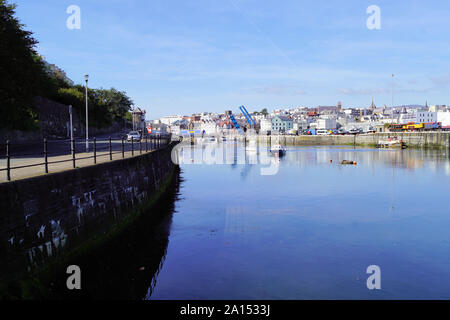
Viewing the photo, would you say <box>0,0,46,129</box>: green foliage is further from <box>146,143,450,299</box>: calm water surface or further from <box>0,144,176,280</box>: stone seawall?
<box>0,144,176,280</box>: stone seawall

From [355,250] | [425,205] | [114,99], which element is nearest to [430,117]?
[114,99]

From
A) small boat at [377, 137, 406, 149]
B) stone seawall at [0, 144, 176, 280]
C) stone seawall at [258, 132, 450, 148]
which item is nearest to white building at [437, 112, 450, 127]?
stone seawall at [258, 132, 450, 148]

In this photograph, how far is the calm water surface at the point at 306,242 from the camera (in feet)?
43.4

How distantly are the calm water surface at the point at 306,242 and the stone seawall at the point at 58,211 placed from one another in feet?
10.1

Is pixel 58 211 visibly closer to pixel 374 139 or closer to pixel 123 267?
pixel 123 267

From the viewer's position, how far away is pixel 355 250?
1728cm

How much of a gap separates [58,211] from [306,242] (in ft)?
35.6

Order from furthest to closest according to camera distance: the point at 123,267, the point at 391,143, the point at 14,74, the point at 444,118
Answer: the point at 444,118 → the point at 391,143 → the point at 14,74 → the point at 123,267

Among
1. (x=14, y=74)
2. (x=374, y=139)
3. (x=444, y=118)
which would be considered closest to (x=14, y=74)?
(x=14, y=74)

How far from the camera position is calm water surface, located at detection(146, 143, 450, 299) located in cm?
1324

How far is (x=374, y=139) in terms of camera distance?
111 m
